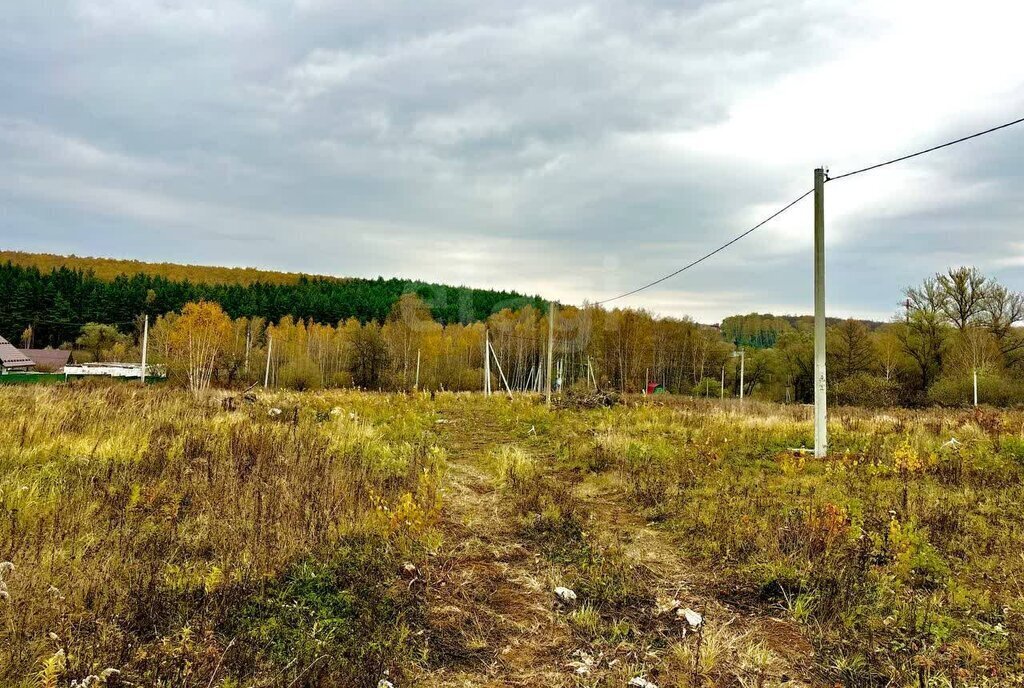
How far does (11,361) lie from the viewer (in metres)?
53.2

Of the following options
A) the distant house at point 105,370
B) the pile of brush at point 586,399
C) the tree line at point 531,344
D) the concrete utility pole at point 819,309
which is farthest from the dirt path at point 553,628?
the distant house at point 105,370

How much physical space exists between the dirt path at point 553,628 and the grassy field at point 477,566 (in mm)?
23

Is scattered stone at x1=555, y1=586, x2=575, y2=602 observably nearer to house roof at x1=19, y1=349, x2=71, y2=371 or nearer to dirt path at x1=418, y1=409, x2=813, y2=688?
dirt path at x1=418, y1=409, x2=813, y2=688

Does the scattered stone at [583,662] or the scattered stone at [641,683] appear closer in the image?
the scattered stone at [641,683]

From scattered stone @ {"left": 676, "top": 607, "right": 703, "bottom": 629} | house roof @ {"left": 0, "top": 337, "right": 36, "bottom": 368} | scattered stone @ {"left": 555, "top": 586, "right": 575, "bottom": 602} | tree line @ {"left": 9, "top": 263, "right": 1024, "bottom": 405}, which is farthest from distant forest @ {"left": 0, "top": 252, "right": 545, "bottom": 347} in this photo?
scattered stone @ {"left": 676, "top": 607, "right": 703, "bottom": 629}

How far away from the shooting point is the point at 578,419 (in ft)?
54.7

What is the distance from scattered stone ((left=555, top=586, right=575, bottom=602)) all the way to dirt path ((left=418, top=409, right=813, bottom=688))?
0.10m

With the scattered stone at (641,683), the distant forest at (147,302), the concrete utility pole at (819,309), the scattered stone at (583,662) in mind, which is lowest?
the scattered stone at (583,662)

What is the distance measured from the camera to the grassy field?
10.8ft

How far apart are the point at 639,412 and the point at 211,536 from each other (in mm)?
13980

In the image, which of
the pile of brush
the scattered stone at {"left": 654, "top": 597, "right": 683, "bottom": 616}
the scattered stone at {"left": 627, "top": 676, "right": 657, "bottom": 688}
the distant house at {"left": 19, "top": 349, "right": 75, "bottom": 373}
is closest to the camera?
the scattered stone at {"left": 627, "top": 676, "right": 657, "bottom": 688}

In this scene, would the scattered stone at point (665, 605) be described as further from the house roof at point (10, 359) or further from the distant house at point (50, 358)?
the distant house at point (50, 358)

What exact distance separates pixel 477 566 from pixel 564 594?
3.45 feet

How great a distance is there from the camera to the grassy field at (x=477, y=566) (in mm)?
3299
